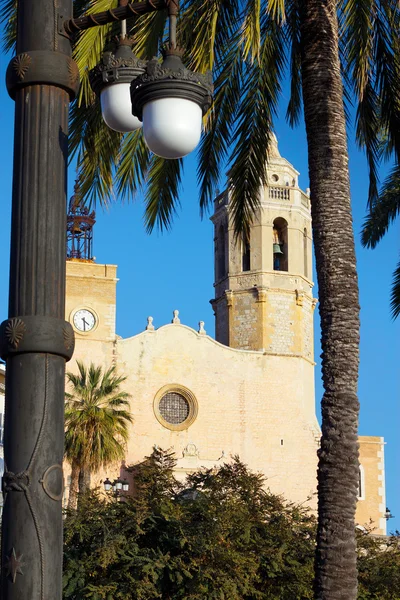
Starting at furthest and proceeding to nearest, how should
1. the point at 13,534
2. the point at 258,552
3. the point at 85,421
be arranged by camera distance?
the point at 85,421 → the point at 258,552 → the point at 13,534

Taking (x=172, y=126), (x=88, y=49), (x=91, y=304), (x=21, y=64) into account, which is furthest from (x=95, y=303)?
(x=172, y=126)

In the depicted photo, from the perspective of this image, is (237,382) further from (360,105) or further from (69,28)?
(69,28)

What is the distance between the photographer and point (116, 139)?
35.7 feet

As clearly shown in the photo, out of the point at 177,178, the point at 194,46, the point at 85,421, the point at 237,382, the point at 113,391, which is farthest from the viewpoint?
the point at 237,382

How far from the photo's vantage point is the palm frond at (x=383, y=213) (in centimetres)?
2314

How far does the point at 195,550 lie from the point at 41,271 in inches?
475

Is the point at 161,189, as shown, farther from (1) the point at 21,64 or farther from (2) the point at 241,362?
(2) the point at 241,362

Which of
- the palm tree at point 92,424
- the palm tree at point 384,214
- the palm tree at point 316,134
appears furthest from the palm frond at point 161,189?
the palm tree at point 92,424

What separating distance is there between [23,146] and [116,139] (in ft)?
21.8

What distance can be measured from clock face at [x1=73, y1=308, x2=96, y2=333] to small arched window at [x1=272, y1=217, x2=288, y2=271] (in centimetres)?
956

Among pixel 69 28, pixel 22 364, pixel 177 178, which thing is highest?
pixel 177 178

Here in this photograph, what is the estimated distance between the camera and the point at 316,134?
9992 millimetres

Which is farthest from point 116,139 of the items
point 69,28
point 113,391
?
point 113,391

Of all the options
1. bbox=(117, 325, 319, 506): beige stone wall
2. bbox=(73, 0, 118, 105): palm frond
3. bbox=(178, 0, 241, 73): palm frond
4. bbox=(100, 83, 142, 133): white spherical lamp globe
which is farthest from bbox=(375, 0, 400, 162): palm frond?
bbox=(117, 325, 319, 506): beige stone wall
